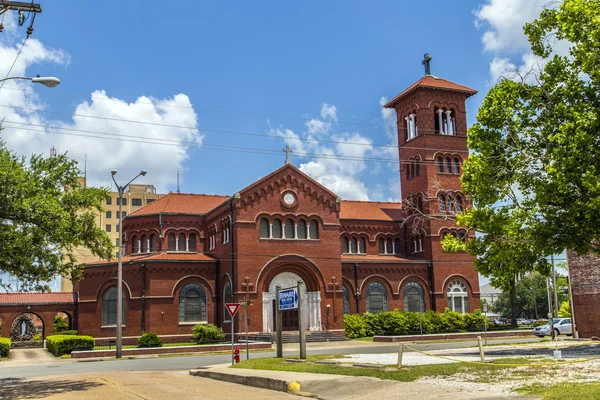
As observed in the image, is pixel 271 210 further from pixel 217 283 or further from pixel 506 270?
pixel 506 270

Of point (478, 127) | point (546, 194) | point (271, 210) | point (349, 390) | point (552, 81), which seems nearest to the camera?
point (349, 390)

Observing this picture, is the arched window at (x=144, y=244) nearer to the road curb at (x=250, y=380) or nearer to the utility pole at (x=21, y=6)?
the road curb at (x=250, y=380)

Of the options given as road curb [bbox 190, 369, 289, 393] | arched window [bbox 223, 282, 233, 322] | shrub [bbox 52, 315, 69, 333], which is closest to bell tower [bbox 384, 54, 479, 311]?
arched window [bbox 223, 282, 233, 322]

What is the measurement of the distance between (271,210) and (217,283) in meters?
6.95

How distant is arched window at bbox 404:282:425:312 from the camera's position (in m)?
52.9

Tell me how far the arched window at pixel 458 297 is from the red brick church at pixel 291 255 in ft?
0.33

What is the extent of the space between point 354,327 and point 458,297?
1176cm

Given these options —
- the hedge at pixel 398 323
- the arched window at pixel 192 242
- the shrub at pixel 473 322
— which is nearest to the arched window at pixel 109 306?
the arched window at pixel 192 242

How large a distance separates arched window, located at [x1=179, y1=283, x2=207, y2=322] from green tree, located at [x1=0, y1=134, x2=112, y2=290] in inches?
1073

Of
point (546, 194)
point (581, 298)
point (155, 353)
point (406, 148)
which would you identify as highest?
point (406, 148)

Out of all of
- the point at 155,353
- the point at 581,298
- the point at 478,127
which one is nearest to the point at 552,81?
the point at 478,127

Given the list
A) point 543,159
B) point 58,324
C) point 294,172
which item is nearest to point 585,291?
point 543,159

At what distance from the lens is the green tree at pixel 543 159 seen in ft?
65.5

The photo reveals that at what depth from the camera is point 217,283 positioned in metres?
47.5
